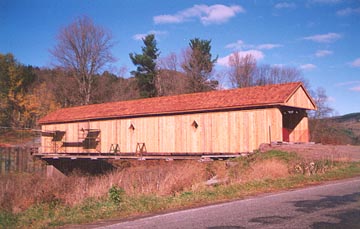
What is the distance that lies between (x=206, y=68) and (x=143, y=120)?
23684mm

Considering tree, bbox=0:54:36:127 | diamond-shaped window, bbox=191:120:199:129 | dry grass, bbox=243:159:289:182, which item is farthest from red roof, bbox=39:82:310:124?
tree, bbox=0:54:36:127

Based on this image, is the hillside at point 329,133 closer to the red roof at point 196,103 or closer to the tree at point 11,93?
the red roof at point 196,103

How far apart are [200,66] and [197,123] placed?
25301 millimetres

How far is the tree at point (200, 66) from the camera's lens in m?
48.0

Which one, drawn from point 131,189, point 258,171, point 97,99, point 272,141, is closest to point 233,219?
point 131,189

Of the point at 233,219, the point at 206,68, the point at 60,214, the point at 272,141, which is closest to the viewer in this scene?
the point at 233,219

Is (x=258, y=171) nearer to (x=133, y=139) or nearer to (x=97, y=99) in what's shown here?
(x=133, y=139)

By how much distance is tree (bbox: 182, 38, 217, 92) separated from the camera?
4800 centimetres

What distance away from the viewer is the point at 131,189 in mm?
11586

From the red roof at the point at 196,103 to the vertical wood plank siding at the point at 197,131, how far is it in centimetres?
45

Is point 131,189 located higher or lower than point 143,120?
lower

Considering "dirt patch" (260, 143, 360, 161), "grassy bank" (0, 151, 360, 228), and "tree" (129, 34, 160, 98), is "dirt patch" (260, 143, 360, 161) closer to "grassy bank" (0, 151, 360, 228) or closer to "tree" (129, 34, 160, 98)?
"grassy bank" (0, 151, 360, 228)

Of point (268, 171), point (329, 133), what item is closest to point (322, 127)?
point (329, 133)

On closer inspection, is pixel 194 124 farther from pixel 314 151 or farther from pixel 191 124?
pixel 314 151
